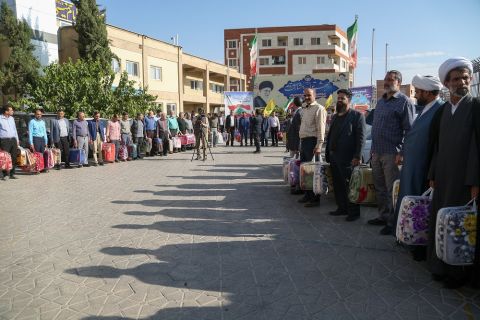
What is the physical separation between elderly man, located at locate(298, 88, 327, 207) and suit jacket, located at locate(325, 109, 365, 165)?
0.65m

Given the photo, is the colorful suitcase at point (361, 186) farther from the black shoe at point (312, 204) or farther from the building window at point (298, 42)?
the building window at point (298, 42)

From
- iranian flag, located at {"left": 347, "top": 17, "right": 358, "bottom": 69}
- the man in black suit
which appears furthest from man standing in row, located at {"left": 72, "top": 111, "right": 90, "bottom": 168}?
iranian flag, located at {"left": 347, "top": 17, "right": 358, "bottom": 69}

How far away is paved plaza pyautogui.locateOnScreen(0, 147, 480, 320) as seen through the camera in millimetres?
3418

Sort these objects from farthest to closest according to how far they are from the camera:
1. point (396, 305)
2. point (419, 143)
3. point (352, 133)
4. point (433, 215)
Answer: point (352, 133)
point (419, 143)
point (433, 215)
point (396, 305)

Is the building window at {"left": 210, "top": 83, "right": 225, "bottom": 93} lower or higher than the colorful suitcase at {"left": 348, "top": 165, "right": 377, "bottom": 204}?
higher

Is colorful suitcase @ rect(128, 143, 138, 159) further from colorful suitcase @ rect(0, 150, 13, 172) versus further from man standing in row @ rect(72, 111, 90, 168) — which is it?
colorful suitcase @ rect(0, 150, 13, 172)

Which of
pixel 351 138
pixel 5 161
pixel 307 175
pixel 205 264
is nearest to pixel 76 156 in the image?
pixel 5 161

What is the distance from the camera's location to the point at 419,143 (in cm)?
442

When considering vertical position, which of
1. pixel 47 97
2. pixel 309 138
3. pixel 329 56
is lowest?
pixel 309 138

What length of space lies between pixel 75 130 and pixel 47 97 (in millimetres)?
6599

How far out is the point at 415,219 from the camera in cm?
398

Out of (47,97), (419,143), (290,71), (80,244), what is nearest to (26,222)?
(80,244)

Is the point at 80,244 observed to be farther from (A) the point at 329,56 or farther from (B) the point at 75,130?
(A) the point at 329,56

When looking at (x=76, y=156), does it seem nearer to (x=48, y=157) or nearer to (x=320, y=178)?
(x=48, y=157)
